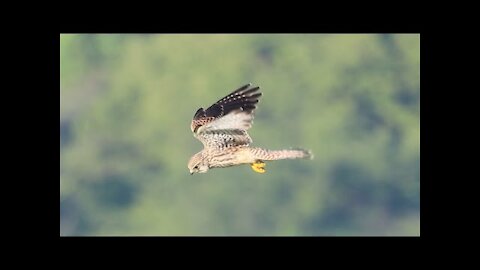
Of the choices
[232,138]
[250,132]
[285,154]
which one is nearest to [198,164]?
[232,138]

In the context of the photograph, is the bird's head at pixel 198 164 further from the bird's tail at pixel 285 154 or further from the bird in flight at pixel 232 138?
the bird's tail at pixel 285 154

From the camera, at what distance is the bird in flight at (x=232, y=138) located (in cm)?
943

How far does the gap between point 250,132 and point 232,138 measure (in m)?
20.3

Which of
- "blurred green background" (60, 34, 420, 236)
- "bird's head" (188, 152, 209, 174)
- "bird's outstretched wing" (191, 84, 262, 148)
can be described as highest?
"blurred green background" (60, 34, 420, 236)

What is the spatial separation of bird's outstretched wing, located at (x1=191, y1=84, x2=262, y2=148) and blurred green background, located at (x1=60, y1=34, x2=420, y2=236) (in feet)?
54.0

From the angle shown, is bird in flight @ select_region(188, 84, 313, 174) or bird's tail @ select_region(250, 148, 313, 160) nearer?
bird's tail @ select_region(250, 148, 313, 160)

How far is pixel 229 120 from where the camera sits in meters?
9.48

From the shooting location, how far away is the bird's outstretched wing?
947 cm

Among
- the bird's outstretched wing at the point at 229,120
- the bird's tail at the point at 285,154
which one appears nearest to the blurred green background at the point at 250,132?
the bird's outstretched wing at the point at 229,120

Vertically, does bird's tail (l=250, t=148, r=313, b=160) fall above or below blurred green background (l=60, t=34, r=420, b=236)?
below

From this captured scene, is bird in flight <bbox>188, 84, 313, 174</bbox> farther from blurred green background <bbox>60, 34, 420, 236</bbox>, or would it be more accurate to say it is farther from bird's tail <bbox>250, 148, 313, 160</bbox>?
blurred green background <bbox>60, 34, 420, 236</bbox>

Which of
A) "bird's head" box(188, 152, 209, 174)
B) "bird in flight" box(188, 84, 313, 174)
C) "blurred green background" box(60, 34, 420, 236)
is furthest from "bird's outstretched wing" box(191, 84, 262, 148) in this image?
"blurred green background" box(60, 34, 420, 236)

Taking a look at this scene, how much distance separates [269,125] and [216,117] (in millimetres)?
19085

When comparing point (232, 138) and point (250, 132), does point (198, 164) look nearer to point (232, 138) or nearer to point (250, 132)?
point (232, 138)
